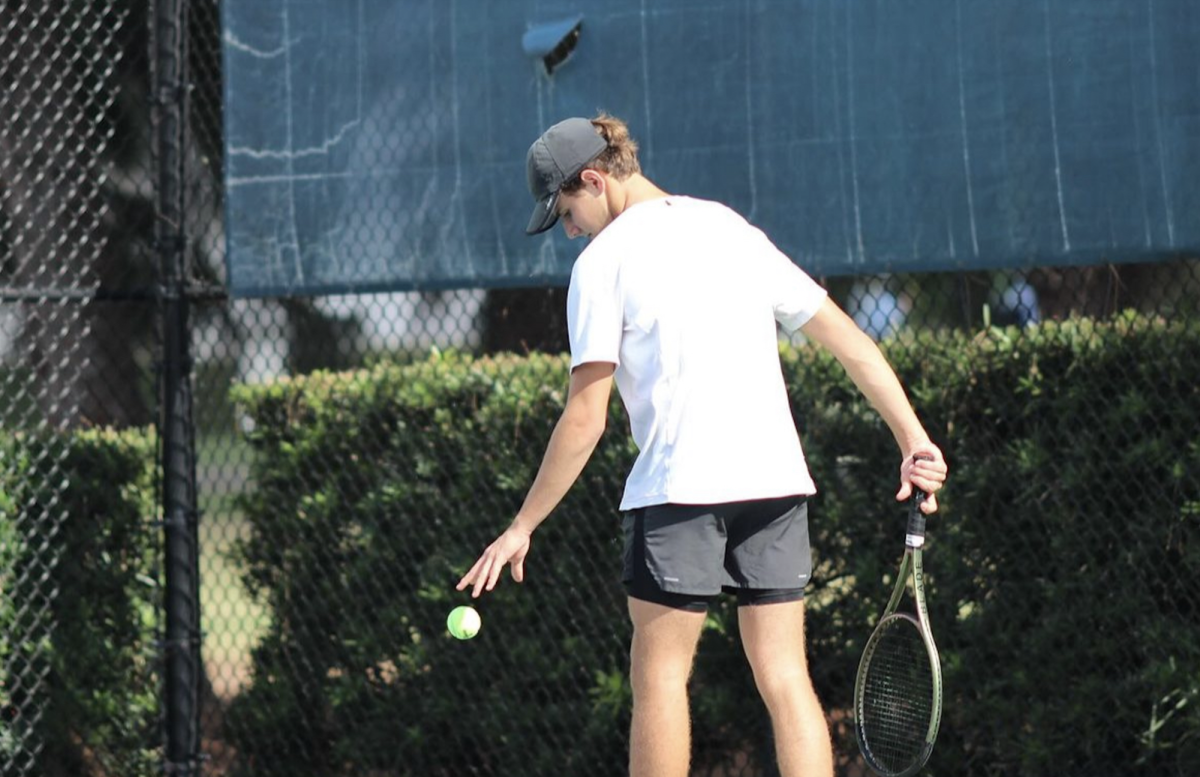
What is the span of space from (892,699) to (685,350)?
1184mm

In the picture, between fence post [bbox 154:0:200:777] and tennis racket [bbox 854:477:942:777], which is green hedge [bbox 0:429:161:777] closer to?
fence post [bbox 154:0:200:777]

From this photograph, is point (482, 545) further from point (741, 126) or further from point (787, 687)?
point (787, 687)

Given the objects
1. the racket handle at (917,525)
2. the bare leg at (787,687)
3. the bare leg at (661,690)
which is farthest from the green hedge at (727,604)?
the bare leg at (661,690)

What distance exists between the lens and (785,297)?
3.56 metres

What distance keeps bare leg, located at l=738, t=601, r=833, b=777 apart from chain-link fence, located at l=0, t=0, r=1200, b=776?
1262mm

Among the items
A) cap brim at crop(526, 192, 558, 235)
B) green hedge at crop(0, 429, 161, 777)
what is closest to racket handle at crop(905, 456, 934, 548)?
cap brim at crop(526, 192, 558, 235)

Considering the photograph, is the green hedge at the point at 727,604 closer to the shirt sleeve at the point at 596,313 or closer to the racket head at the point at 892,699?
the racket head at the point at 892,699

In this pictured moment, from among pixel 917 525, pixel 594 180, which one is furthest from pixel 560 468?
pixel 917 525

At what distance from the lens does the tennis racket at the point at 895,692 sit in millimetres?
3711

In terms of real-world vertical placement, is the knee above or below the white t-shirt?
below

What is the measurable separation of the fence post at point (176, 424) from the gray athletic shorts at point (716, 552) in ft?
7.70

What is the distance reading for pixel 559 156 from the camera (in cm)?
343

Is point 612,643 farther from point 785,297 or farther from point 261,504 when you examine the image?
point 785,297

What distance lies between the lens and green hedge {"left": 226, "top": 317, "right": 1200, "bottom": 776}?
14.5ft
